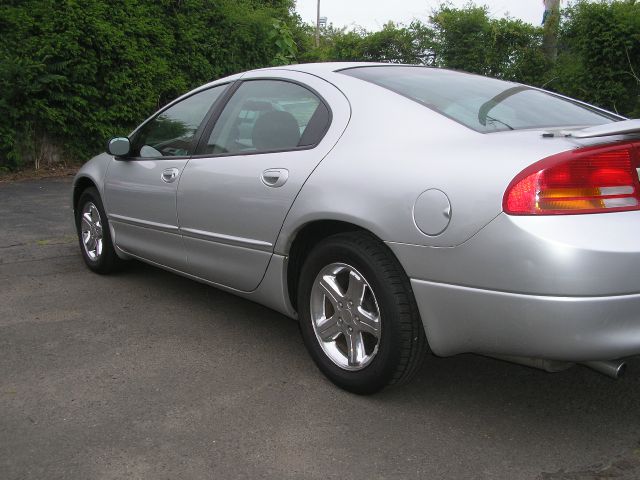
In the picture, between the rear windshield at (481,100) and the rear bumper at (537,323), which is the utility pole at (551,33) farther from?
the rear bumper at (537,323)

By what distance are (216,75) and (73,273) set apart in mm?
6971

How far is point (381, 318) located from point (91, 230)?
317 centimetres

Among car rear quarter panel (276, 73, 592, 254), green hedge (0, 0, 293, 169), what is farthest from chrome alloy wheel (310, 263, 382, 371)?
green hedge (0, 0, 293, 169)

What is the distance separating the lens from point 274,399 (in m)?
3.10

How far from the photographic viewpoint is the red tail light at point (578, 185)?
2.40 meters

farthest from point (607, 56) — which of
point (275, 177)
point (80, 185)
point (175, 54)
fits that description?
point (275, 177)

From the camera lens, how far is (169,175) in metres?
4.11

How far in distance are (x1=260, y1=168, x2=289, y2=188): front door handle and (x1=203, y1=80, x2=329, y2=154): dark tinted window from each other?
0.15 meters

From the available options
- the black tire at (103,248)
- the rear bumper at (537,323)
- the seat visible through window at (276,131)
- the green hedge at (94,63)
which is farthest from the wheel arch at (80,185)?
the green hedge at (94,63)

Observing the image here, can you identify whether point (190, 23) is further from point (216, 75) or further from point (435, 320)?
point (435, 320)

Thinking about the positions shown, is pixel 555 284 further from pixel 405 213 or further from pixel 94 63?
pixel 94 63

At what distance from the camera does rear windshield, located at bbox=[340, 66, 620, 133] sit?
9.90ft

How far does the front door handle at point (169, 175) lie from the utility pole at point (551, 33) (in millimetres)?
8073

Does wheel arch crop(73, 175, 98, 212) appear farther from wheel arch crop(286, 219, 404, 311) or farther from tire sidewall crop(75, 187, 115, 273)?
wheel arch crop(286, 219, 404, 311)
